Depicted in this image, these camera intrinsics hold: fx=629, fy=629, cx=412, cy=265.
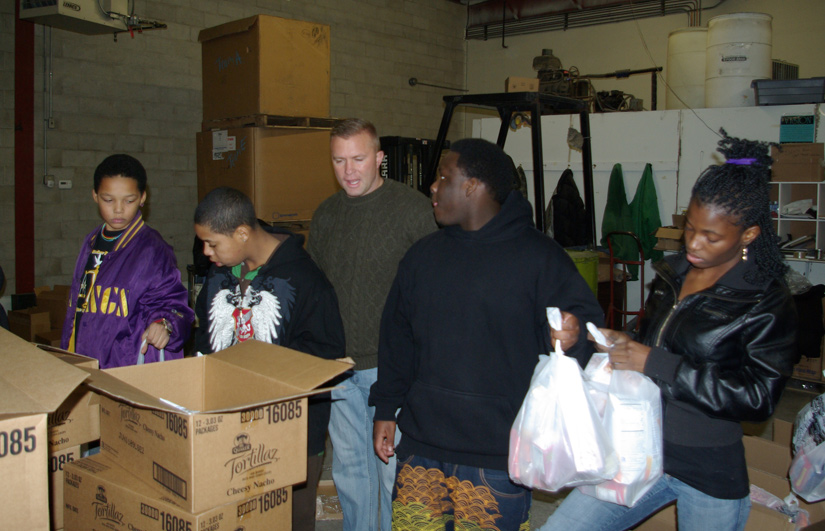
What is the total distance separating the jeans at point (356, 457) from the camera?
212 centimetres

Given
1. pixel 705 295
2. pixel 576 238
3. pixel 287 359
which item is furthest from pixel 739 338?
pixel 576 238

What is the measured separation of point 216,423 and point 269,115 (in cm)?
312

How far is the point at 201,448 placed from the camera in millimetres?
1199

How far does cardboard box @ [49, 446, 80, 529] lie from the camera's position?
155 centimetres

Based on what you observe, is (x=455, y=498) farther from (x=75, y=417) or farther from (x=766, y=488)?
(x=766, y=488)

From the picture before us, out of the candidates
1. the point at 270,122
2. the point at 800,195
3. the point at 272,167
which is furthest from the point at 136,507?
the point at 800,195

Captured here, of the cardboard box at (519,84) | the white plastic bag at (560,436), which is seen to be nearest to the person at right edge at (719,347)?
the white plastic bag at (560,436)

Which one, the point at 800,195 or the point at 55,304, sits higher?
the point at 800,195

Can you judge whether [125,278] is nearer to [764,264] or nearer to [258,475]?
[258,475]

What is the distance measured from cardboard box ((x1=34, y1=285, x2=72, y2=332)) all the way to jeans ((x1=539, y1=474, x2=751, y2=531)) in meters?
4.17

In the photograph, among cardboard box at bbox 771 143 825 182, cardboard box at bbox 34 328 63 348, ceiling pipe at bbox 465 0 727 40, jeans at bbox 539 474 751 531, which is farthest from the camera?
ceiling pipe at bbox 465 0 727 40

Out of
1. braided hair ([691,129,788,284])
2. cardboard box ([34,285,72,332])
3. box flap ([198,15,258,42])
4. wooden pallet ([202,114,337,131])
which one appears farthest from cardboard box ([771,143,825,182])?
cardboard box ([34,285,72,332])

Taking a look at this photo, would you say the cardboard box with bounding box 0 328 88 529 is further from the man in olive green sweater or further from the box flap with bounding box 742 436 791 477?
the box flap with bounding box 742 436 791 477

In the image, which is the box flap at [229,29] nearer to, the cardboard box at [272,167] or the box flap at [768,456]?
the cardboard box at [272,167]
